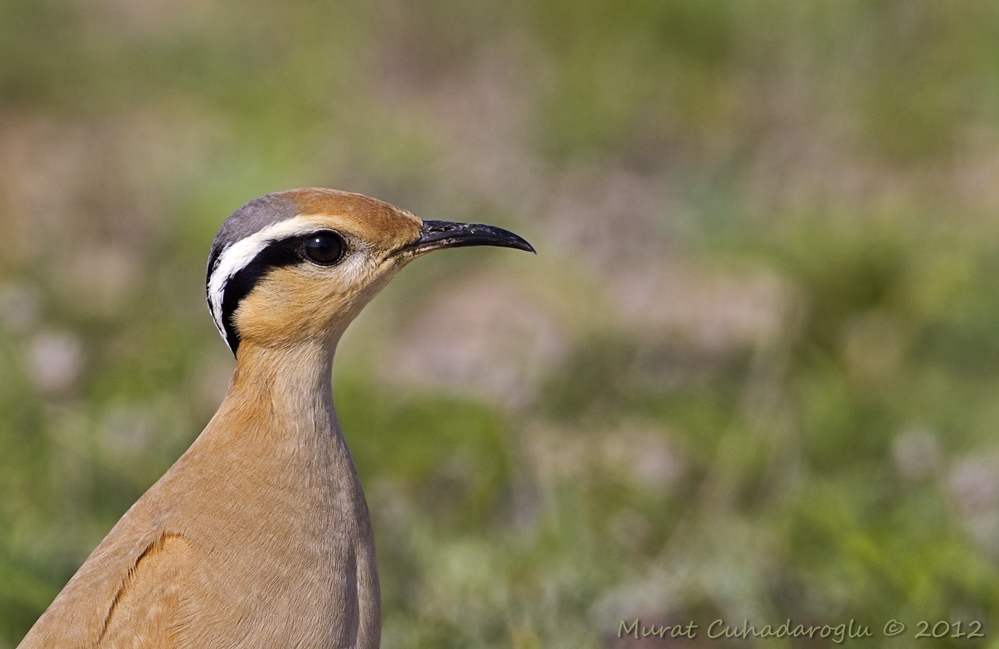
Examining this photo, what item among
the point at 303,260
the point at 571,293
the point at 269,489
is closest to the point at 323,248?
the point at 303,260

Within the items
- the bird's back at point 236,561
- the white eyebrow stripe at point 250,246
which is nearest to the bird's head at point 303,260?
the white eyebrow stripe at point 250,246

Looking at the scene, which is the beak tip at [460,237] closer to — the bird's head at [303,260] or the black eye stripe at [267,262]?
the bird's head at [303,260]

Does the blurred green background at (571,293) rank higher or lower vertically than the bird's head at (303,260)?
lower

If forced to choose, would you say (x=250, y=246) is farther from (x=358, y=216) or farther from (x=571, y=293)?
(x=571, y=293)

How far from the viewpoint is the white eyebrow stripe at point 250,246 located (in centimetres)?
310

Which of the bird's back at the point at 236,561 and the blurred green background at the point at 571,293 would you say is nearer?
the bird's back at the point at 236,561

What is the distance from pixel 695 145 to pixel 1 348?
5.45 m

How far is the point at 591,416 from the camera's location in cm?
577

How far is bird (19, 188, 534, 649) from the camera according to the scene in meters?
2.98

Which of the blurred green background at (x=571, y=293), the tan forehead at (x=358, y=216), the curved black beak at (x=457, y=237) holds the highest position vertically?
the tan forehead at (x=358, y=216)

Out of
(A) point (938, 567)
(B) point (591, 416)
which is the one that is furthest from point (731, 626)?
(B) point (591, 416)

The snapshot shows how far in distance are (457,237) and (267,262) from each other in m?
0.49

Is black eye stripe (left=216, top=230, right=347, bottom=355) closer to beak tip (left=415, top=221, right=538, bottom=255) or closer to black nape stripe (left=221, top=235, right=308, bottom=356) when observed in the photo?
black nape stripe (left=221, top=235, right=308, bottom=356)

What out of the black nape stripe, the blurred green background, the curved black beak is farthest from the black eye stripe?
the blurred green background
